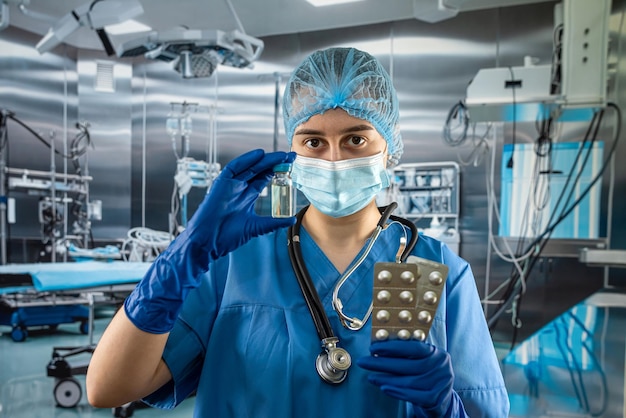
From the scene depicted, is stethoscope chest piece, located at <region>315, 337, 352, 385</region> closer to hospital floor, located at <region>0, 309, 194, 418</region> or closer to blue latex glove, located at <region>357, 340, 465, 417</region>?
blue latex glove, located at <region>357, 340, 465, 417</region>

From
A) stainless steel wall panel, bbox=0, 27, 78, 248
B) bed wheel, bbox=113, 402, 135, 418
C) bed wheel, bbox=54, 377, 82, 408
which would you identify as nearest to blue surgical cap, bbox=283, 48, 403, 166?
bed wheel, bbox=113, 402, 135, 418

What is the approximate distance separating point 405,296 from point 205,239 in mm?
353

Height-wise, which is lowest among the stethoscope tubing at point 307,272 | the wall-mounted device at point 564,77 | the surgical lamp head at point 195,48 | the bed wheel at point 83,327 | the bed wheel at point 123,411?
the bed wheel at point 83,327

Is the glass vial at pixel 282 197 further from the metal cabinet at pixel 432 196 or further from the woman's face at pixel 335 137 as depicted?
the metal cabinet at pixel 432 196

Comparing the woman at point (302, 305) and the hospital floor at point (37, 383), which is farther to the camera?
the hospital floor at point (37, 383)

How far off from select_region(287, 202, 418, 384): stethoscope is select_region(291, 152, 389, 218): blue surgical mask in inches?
2.5

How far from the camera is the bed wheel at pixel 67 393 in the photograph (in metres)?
2.63

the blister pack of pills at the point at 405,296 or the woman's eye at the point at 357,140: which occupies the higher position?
the woman's eye at the point at 357,140

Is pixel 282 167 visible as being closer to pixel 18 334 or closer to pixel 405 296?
pixel 405 296

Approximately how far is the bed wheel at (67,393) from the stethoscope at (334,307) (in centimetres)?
219

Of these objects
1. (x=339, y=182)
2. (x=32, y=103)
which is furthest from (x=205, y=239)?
(x=32, y=103)

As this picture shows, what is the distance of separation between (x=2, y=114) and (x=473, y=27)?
436 centimetres

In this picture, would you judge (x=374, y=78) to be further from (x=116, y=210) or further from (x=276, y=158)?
(x=116, y=210)

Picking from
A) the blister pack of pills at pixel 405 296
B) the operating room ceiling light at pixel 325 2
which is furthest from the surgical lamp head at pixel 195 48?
the blister pack of pills at pixel 405 296
